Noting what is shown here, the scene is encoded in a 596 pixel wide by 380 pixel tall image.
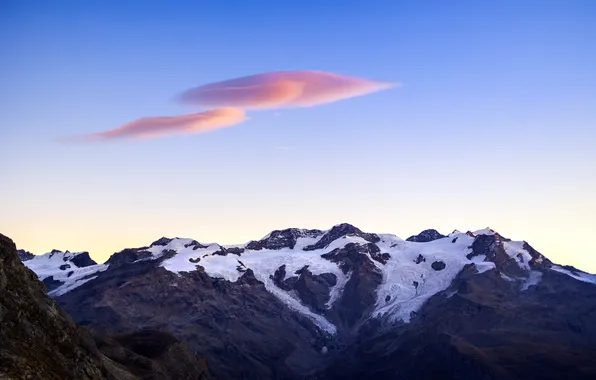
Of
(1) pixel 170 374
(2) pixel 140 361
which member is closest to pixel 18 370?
(2) pixel 140 361

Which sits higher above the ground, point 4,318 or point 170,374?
point 4,318

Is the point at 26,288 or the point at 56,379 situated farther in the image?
the point at 26,288

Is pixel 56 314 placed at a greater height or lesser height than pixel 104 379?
greater

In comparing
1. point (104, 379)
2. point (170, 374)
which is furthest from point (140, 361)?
point (104, 379)

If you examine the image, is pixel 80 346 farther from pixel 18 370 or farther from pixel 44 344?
pixel 18 370

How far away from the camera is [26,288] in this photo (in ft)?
320

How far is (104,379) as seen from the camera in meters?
112

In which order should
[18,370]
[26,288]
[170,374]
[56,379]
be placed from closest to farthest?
1. [18,370]
2. [56,379]
3. [26,288]
4. [170,374]

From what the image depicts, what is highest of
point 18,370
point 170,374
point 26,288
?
point 26,288

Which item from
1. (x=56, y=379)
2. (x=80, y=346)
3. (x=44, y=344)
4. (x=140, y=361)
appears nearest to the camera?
(x=56, y=379)

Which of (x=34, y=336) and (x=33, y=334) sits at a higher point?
(x=33, y=334)

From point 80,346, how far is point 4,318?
2313cm

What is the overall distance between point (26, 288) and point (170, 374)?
107 m

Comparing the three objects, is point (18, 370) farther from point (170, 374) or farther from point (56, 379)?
point (170, 374)
